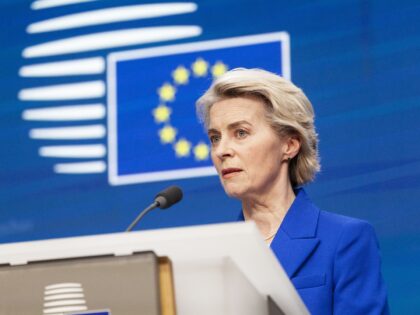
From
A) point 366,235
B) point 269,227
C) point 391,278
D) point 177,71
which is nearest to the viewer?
point 366,235

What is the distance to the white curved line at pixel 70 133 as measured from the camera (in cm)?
354

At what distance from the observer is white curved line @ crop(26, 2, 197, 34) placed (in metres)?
3.53

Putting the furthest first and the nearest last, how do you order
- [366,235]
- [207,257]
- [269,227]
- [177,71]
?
[177,71] < [269,227] < [366,235] < [207,257]

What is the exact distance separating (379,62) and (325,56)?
202 mm

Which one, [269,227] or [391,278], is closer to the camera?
[269,227]

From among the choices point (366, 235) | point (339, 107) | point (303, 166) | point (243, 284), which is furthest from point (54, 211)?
point (243, 284)

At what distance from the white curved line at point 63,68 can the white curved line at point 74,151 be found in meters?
0.31

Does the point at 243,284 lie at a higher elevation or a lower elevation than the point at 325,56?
lower

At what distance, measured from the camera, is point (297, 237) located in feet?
7.05

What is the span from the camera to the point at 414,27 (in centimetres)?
317

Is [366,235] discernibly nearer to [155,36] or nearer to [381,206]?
[381,206]

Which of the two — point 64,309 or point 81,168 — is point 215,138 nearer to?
point 64,309

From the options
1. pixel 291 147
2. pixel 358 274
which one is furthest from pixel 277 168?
pixel 358 274

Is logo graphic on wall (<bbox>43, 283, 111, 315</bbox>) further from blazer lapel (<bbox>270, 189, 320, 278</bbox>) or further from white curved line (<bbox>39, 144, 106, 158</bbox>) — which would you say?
white curved line (<bbox>39, 144, 106, 158</bbox>)
